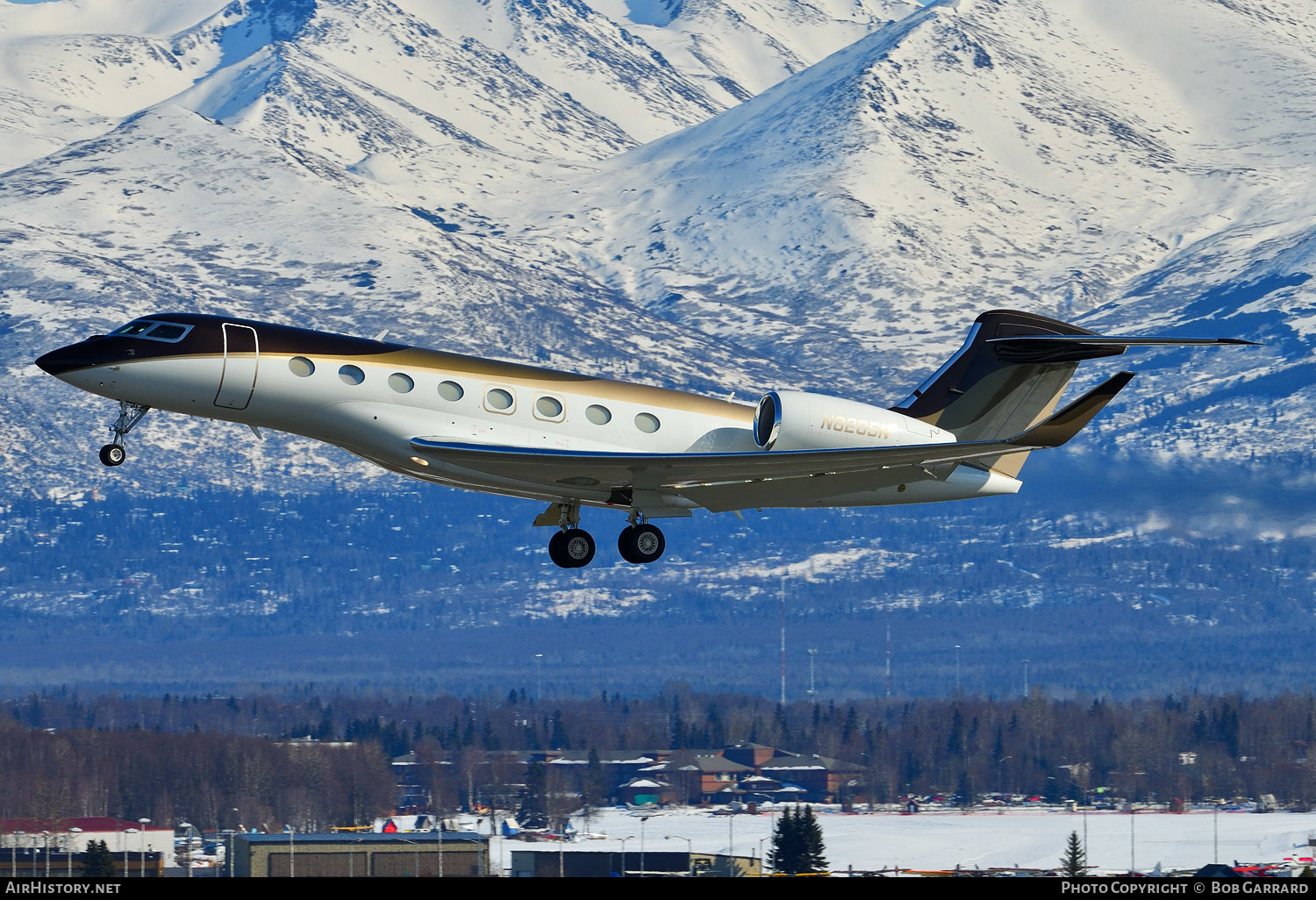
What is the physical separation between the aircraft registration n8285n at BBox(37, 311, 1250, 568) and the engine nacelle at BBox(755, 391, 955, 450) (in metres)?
0.03

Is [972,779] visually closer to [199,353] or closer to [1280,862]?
[1280,862]

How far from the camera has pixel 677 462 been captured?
106 ft

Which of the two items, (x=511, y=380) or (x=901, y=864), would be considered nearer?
(x=511, y=380)

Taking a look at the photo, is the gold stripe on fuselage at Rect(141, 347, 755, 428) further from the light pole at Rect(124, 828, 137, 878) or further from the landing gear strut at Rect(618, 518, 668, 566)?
the light pole at Rect(124, 828, 137, 878)

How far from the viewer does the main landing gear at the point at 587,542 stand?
33.8 metres

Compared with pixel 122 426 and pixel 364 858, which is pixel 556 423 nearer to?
pixel 122 426

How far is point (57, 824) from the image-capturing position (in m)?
78.2

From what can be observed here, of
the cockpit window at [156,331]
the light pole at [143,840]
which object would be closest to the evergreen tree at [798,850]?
the light pole at [143,840]

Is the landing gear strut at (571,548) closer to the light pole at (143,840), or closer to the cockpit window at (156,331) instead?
the cockpit window at (156,331)

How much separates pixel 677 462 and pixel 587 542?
111 inches

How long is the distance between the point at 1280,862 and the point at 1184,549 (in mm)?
88076
